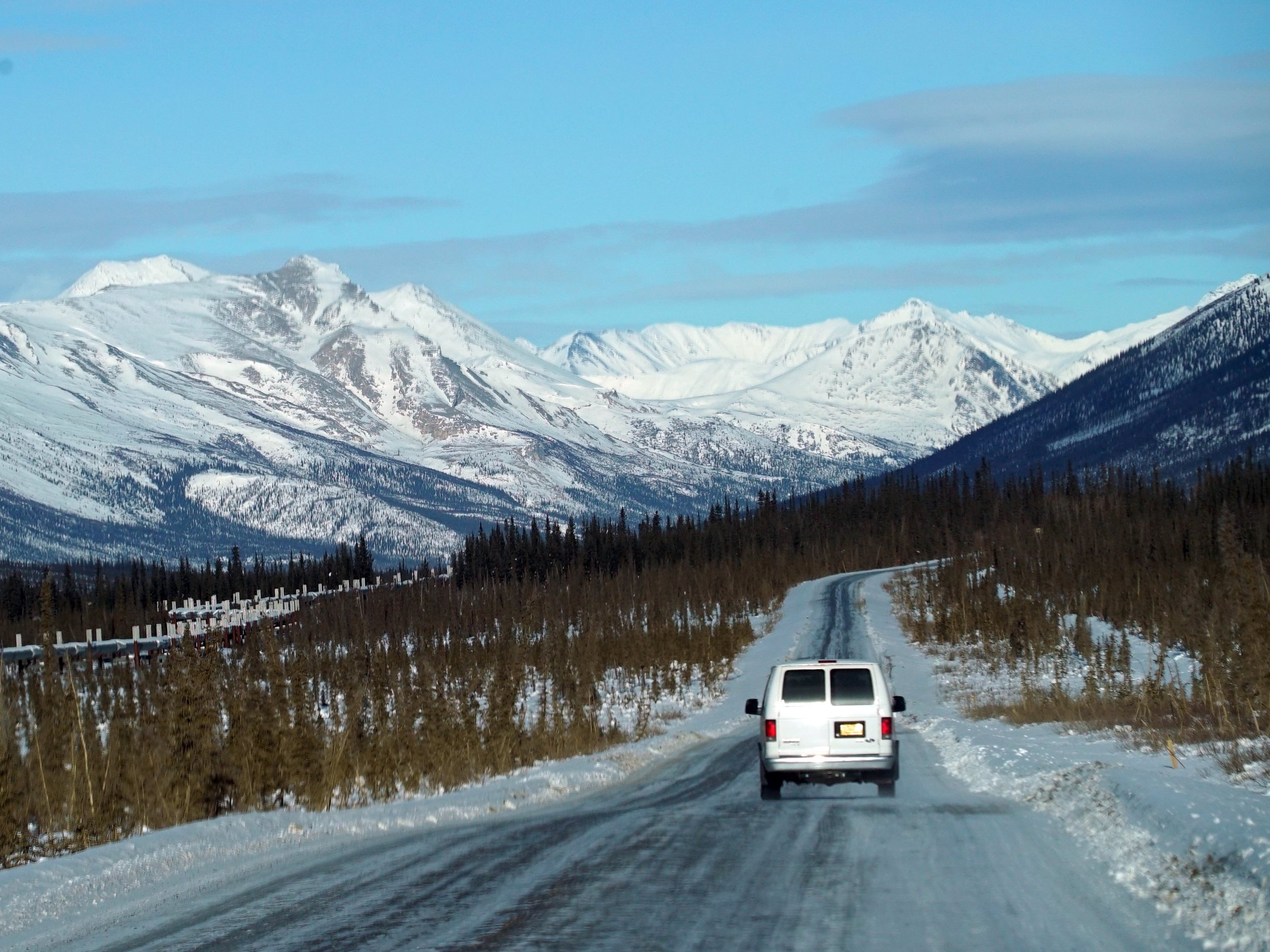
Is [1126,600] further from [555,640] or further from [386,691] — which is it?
[386,691]

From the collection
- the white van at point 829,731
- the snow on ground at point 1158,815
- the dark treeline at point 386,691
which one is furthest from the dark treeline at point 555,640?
the white van at point 829,731

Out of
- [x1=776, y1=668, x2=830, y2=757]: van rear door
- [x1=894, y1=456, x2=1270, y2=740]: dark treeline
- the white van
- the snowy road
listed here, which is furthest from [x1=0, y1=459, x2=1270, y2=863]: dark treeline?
[x1=776, y1=668, x2=830, y2=757]: van rear door

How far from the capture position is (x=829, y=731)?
23.5m

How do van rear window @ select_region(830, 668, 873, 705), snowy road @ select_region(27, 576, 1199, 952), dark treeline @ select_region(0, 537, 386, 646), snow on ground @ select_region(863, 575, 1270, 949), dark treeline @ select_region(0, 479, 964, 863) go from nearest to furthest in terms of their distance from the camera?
snowy road @ select_region(27, 576, 1199, 952), snow on ground @ select_region(863, 575, 1270, 949), dark treeline @ select_region(0, 479, 964, 863), van rear window @ select_region(830, 668, 873, 705), dark treeline @ select_region(0, 537, 386, 646)

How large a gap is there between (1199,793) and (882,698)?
25.0 feet

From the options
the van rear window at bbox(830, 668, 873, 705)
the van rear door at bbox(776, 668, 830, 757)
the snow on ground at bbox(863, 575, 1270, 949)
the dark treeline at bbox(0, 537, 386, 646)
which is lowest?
the snow on ground at bbox(863, 575, 1270, 949)

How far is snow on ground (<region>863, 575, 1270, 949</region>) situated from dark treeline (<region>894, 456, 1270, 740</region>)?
6.13 ft

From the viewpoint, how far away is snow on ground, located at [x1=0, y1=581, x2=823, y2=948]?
14266 mm

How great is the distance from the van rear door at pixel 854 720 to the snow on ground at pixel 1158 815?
1.76 m

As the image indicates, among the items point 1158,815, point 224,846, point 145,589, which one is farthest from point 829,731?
point 145,589

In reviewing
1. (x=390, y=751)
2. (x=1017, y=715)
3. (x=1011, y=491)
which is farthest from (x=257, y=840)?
(x=1011, y=491)

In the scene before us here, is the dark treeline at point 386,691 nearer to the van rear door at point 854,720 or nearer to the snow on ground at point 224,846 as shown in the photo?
the snow on ground at point 224,846

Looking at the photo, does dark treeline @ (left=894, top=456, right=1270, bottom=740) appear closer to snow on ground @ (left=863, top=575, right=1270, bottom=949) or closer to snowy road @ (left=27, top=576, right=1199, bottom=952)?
snow on ground @ (left=863, top=575, right=1270, bottom=949)

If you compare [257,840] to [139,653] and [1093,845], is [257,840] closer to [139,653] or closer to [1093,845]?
[1093,845]
